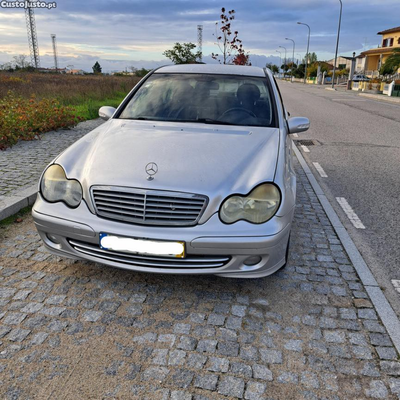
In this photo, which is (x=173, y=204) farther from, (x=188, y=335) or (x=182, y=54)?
(x=182, y=54)

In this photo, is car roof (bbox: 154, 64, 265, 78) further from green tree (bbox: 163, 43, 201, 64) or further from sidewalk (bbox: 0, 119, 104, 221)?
green tree (bbox: 163, 43, 201, 64)

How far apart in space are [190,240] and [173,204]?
283 millimetres

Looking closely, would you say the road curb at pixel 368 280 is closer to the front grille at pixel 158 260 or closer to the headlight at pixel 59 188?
the front grille at pixel 158 260

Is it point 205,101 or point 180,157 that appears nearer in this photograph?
point 180,157

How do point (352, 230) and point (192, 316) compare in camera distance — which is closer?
point (192, 316)

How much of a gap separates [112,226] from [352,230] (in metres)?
2.91

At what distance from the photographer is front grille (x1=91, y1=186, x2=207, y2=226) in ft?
9.31

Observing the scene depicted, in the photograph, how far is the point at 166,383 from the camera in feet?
7.53

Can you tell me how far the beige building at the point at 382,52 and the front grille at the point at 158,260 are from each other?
238ft

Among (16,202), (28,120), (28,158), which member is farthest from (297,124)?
(28,120)

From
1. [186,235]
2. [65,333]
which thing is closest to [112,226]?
[186,235]

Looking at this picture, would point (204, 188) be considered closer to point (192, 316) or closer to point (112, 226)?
point (112, 226)

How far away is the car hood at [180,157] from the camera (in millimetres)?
2916

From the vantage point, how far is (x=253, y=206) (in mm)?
2893
